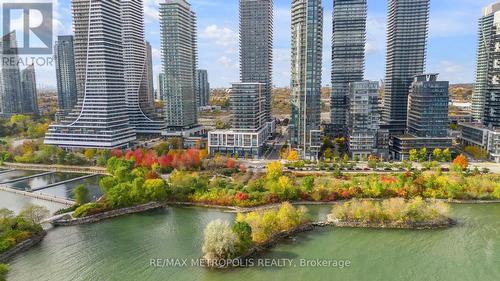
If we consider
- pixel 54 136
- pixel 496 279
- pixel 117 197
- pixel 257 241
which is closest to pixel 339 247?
pixel 257 241

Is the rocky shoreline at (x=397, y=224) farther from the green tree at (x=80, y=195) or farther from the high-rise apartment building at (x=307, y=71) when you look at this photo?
the high-rise apartment building at (x=307, y=71)

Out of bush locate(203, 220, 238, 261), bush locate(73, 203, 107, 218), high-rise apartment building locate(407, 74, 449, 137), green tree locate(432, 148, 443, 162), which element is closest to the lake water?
bush locate(73, 203, 107, 218)

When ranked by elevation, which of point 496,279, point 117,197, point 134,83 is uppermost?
point 134,83

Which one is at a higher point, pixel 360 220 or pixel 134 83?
pixel 134 83

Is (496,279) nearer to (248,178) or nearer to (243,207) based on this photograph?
(243,207)

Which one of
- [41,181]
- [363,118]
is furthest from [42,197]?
[363,118]
